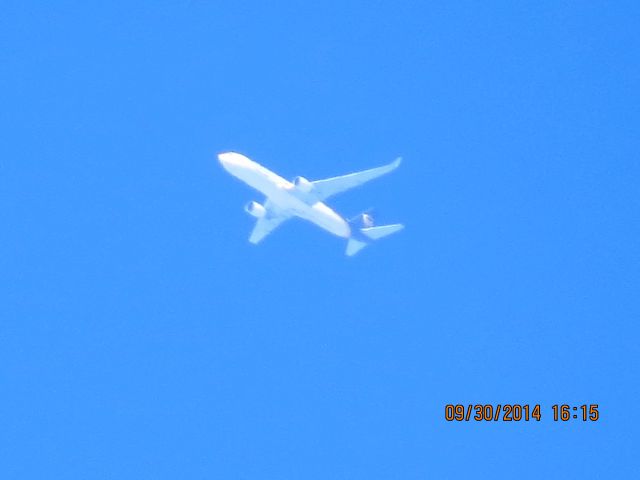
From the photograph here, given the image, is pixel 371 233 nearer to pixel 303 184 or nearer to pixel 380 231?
pixel 380 231

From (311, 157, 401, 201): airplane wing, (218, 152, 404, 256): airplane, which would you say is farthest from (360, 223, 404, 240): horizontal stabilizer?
(311, 157, 401, 201): airplane wing

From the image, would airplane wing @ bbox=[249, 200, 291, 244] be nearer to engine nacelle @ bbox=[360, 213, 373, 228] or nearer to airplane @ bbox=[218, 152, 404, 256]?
airplane @ bbox=[218, 152, 404, 256]

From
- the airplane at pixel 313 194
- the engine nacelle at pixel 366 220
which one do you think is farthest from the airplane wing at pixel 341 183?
the engine nacelle at pixel 366 220

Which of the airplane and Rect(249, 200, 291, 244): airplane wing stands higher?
Rect(249, 200, 291, 244): airplane wing

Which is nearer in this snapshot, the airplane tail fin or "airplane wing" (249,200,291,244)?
the airplane tail fin

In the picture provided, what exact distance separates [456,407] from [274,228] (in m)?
16.3

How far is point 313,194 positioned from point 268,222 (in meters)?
7.19

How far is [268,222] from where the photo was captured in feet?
160

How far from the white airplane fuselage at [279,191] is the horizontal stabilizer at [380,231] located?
191 cm

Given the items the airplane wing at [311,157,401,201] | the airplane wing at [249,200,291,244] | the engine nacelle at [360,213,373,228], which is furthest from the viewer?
the airplane wing at [249,200,291,244]

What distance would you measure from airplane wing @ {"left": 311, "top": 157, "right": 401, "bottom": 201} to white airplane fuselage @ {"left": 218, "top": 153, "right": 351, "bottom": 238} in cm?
66

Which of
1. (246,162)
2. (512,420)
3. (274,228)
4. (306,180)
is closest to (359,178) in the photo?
(306,180)

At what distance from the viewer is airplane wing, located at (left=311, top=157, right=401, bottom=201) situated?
40750 millimetres

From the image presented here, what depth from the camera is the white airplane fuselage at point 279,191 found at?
42438 millimetres
